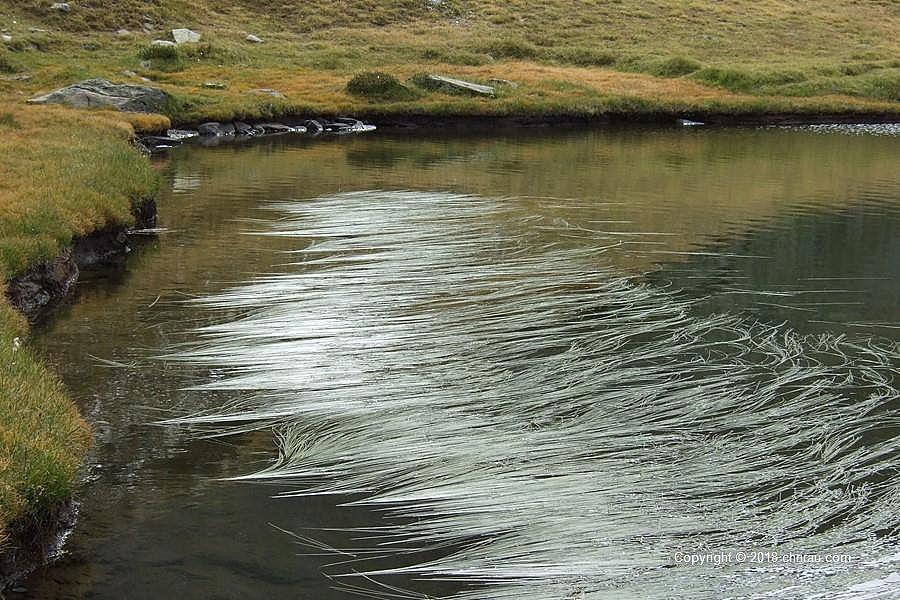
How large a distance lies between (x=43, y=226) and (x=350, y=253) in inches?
241

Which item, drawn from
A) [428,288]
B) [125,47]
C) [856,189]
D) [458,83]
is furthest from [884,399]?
[125,47]

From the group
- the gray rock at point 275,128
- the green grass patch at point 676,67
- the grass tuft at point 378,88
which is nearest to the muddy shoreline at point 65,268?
the gray rock at point 275,128

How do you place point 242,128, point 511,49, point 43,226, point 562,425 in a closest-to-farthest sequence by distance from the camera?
point 562,425, point 43,226, point 242,128, point 511,49

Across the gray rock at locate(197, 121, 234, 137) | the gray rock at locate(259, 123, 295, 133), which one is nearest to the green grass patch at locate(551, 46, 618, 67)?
the gray rock at locate(259, 123, 295, 133)

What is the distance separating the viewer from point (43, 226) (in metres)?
19.0

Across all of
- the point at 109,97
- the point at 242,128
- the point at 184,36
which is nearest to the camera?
the point at 109,97

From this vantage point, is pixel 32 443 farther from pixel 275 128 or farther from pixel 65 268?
pixel 275 128

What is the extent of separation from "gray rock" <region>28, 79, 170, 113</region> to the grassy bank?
8229mm

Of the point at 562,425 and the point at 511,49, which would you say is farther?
the point at 511,49

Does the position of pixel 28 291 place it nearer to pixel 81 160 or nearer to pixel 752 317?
pixel 81 160

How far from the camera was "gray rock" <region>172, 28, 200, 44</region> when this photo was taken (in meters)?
73.2

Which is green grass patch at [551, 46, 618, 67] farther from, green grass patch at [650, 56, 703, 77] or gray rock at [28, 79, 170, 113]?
gray rock at [28, 79, 170, 113]

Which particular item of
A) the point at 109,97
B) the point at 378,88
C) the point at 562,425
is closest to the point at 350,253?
the point at 562,425

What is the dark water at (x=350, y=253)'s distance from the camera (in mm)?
9227
